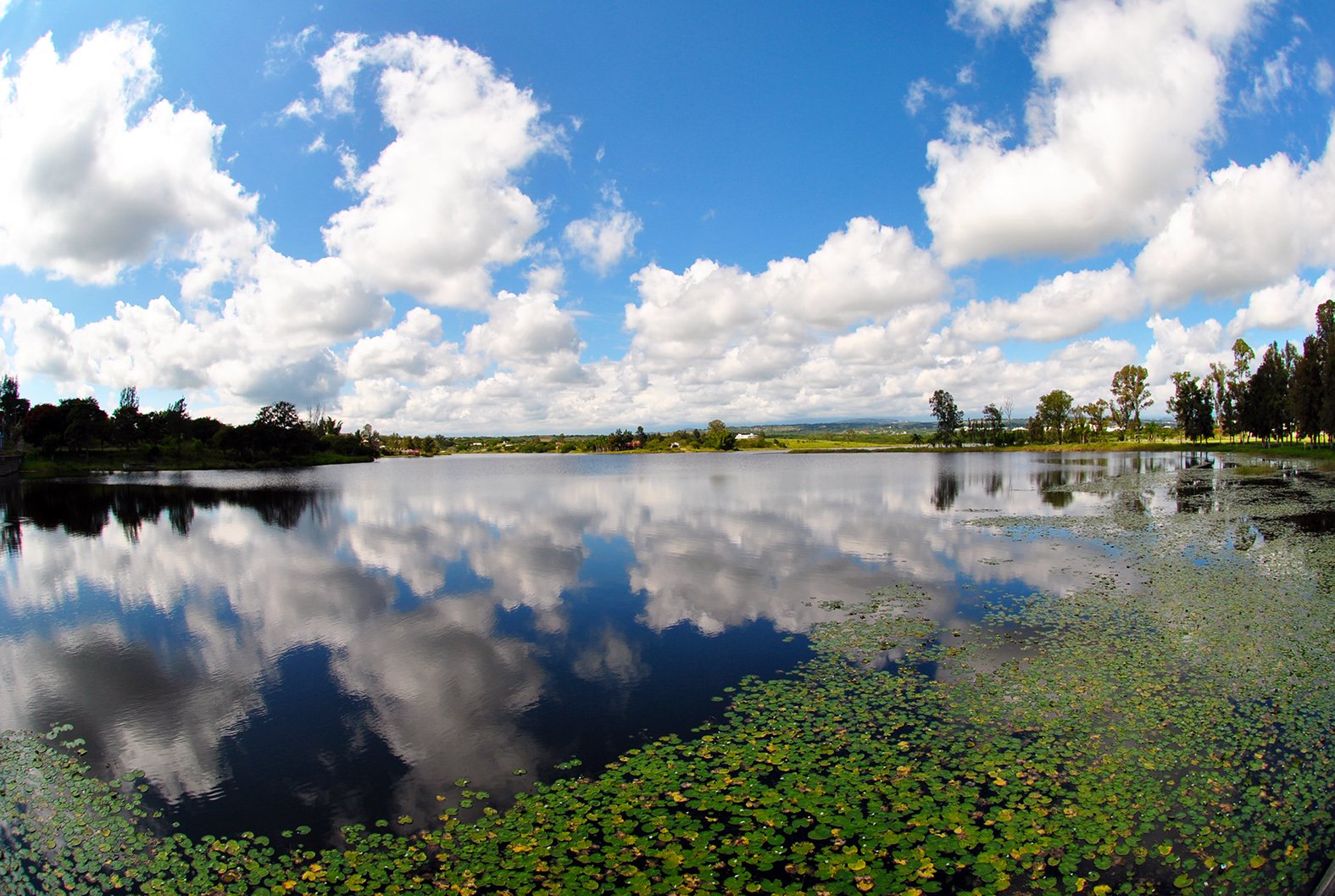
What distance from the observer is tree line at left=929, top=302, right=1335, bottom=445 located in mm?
75562

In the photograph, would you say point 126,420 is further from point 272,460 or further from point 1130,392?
point 1130,392

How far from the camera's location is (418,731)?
11062mm

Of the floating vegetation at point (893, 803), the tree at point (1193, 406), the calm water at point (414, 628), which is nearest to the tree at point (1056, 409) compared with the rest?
the tree at point (1193, 406)

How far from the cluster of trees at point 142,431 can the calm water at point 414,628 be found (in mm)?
95380

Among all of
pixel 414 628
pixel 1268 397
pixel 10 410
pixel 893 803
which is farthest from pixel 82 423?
pixel 1268 397

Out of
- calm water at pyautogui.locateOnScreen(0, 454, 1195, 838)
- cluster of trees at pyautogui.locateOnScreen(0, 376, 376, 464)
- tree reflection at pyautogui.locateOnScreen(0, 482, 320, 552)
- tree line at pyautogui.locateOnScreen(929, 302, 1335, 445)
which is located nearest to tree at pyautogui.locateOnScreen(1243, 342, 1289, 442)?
tree line at pyautogui.locateOnScreen(929, 302, 1335, 445)

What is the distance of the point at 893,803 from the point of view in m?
8.19

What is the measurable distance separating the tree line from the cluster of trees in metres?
168

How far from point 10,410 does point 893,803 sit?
157 m

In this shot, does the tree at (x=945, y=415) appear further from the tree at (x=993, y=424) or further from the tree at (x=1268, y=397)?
the tree at (x=1268, y=397)

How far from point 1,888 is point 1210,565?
28880 millimetres

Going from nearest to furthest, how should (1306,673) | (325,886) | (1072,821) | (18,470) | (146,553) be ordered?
1. (325,886)
2. (1072,821)
3. (1306,673)
4. (146,553)
5. (18,470)

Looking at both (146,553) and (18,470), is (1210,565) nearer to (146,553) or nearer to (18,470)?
(146,553)

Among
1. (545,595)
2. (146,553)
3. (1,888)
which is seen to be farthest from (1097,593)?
(146,553)
